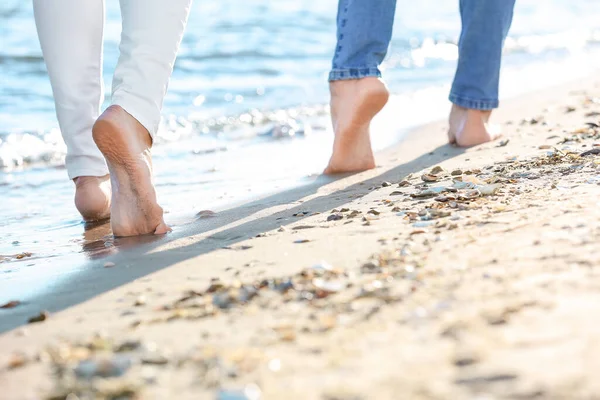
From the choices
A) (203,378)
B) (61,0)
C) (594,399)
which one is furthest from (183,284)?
(61,0)

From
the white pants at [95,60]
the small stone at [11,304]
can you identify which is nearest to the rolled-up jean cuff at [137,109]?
the white pants at [95,60]

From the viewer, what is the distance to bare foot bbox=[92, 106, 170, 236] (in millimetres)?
2209

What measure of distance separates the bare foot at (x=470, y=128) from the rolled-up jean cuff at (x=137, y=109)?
1.54m

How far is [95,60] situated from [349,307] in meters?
1.46

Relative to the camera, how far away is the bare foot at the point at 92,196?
2.76 m

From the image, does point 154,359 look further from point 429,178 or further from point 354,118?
point 354,118

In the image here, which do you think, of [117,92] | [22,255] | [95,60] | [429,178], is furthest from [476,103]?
[22,255]

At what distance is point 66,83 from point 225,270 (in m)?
1.02

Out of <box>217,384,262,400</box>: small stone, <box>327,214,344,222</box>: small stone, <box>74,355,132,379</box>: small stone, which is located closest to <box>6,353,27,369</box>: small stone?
<box>74,355,132,379</box>: small stone

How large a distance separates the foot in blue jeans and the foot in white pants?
0.86m

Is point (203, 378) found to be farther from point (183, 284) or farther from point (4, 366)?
point (183, 284)

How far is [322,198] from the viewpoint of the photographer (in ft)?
8.84

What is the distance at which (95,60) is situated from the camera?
2584 millimetres

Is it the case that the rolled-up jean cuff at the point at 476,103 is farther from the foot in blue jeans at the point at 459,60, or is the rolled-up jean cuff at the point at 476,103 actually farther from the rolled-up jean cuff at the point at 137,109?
the rolled-up jean cuff at the point at 137,109
